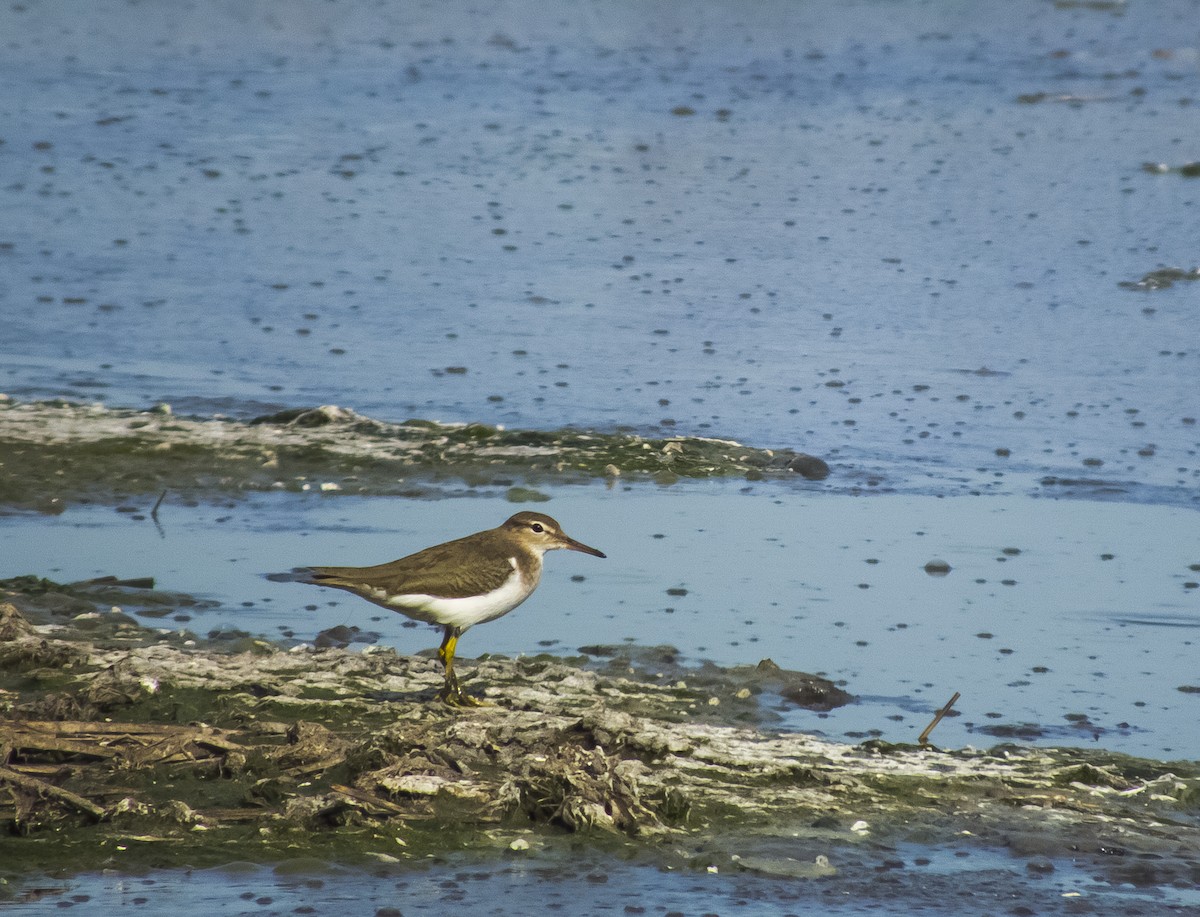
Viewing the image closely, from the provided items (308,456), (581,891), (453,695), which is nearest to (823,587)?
(453,695)

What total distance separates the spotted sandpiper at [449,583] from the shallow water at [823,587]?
622 millimetres

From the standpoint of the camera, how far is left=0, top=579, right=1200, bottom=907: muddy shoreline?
4.81m

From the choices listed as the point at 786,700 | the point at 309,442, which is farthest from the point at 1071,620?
the point at 309,442

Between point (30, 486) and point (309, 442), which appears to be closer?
point (30, 486)

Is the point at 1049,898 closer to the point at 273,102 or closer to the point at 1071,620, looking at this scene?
the point at 1071,620

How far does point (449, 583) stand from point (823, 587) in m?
1.86

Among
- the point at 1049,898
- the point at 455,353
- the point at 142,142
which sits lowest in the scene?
the point at 1049,898

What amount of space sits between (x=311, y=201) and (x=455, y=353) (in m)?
3.82

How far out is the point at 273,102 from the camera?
1725 cm

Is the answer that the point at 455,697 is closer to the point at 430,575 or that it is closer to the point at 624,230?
the point at 430,575

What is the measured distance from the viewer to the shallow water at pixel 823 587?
6.21 meters

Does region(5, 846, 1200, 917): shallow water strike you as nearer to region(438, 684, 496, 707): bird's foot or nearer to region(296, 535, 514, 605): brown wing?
region(438, 684, 496, 707): bird's foot

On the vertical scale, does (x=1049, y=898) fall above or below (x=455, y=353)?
below

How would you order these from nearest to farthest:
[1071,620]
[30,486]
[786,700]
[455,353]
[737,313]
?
1. [786,700]
2. [1071,620]
3. [30,486]
4. [455,353]
5. [737,313]
